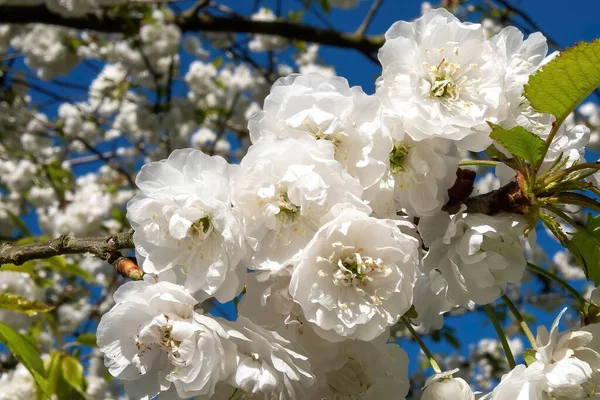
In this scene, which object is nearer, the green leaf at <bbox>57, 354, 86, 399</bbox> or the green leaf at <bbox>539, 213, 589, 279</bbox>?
the green leaf at <bbox>539, 213, 589, 279</bbox>

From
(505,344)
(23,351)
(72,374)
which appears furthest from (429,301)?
(72,374)

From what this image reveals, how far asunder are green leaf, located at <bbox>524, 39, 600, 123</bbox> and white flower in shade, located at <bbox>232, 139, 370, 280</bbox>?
0.35 metres

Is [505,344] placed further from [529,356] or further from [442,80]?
[442,80]

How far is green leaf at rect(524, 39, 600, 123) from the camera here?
0.89 meters

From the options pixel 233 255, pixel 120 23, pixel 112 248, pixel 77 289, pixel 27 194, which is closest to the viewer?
pixel 233 255

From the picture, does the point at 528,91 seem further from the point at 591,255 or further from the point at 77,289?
the point at 77,289

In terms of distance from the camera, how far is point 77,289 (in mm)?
5188

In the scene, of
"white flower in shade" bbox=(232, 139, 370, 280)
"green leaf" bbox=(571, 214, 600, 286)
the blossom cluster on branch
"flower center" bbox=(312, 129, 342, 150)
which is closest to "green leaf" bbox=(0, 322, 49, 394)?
the blossom cluster on branch

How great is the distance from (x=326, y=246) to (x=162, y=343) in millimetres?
293

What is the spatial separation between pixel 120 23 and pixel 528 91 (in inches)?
141

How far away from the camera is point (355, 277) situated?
92 cm

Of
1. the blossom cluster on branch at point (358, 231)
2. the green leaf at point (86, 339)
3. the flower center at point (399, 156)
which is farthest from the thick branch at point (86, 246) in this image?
the green leaf at point (86, 339)

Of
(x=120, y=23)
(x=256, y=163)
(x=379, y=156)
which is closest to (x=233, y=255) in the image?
(x=256, y=163)

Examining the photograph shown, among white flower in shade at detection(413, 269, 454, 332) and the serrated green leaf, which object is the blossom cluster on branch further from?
white flower in shade at detection(413, 269, 454, 332)
